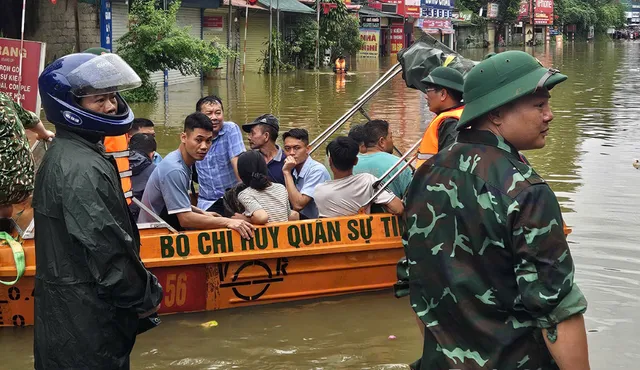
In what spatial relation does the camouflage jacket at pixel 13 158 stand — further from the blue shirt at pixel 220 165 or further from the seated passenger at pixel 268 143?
the seated passenger at pixel 268 143

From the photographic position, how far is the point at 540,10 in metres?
81.2

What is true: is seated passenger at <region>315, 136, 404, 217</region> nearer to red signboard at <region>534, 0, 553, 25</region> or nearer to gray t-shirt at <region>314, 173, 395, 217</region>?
gray t-shirt at <region>314, 173, 395, 217</region>

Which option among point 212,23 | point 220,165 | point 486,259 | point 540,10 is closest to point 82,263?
point 486,259

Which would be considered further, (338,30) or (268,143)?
(338,30)

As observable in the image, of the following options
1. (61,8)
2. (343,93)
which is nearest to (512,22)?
(343,93)

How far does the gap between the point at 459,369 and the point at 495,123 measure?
0.70m

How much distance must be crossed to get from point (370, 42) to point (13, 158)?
1652 inches

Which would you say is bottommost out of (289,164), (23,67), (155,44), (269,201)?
(269,201)

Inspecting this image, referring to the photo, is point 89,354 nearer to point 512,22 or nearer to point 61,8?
point 61,8

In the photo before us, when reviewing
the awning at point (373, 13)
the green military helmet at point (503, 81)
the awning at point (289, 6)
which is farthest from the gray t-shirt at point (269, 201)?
the awning at point (373, 13)

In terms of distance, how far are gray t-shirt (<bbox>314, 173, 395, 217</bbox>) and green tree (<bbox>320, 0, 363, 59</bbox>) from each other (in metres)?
29.1

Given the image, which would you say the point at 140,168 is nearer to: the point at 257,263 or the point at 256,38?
the point at 257,263

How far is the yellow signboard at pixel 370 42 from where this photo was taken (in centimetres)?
4622

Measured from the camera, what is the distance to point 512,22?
75688mm
